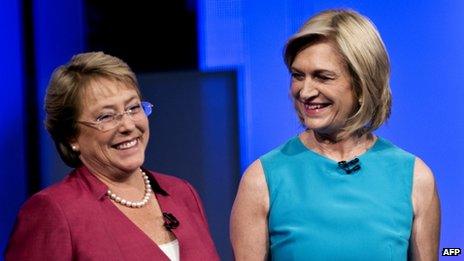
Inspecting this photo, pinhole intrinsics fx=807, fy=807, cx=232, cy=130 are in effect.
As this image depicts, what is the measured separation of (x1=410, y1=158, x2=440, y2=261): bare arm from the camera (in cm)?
228

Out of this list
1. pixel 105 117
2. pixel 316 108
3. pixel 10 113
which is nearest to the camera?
pixel 105 117

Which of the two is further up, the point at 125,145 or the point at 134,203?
the point at 125,145

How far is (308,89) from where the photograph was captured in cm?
224

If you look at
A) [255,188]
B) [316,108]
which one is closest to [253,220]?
[255,188]

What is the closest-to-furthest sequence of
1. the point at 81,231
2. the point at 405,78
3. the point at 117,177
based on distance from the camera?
the point at 81,231 → the point at 117,177 → the point at 405,78

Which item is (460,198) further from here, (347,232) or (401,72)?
(347,232)

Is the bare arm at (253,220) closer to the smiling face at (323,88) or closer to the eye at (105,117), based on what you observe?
the smiling face at (323,88)

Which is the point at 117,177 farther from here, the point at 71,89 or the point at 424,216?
the point at 424,216

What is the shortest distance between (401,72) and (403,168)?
3.34 feet

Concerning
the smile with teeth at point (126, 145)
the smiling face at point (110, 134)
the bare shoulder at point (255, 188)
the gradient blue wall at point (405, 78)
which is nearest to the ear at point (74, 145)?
the smiling face at point (110, 134)

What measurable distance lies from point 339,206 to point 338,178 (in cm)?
8

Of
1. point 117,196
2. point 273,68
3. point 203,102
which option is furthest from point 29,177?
point 117,196

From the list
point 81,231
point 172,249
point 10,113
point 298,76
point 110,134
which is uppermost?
point 298,76

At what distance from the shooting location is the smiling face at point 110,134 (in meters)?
2.02
